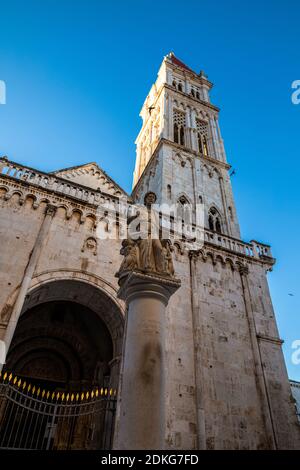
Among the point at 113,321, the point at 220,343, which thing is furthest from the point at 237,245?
the point at 113,321

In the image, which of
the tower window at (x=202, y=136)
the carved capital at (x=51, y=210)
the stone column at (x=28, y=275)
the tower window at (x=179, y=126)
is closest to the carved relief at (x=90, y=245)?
the stone column at (x=28, y=275)

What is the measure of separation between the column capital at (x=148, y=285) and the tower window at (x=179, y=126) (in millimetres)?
19671

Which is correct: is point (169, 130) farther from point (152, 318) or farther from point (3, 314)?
point (152, 318)

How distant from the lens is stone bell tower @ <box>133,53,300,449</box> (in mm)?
10555

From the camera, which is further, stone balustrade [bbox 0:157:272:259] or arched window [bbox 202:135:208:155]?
arched window [bbox 202:135:208:155]

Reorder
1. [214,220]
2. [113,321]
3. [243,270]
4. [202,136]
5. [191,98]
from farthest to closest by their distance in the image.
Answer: [191,98] < [202,136] < [214,220] < [243,270] < [113,321]

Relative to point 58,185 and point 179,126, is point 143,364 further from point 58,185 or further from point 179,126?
point 179,126

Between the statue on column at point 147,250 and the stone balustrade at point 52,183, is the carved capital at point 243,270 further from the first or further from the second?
the statue on column at point 147,250

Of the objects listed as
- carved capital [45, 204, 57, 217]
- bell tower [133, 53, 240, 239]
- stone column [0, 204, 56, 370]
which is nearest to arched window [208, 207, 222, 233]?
bell tower [133, 53, 240, 239]

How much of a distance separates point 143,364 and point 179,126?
2280cm

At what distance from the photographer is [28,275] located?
10.4 metres

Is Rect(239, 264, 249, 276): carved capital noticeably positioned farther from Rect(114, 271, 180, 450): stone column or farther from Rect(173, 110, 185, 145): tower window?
Rect(173, 110, 185, 145): tower window

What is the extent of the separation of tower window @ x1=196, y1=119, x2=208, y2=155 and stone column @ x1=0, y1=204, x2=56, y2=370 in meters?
15.5
